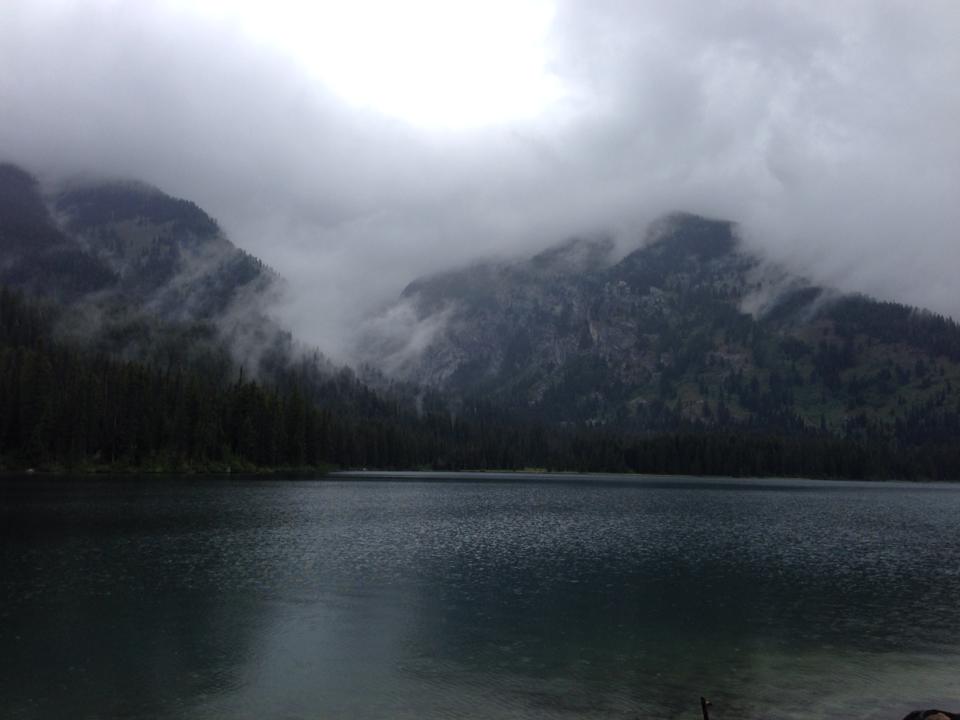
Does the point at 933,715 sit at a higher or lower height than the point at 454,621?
higher

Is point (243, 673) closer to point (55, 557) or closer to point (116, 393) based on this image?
point (55, 557)

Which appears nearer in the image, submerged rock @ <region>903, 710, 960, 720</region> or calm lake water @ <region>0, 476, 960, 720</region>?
submerged rock @ <region>903, 710, 960, 720</region>

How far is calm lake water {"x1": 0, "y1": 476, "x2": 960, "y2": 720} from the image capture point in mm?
28344

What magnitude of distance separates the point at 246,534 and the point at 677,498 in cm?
10918

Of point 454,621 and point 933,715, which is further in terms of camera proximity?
point 454,621

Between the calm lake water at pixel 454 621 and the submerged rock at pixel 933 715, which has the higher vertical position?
the submerged rock at pixel 933 715

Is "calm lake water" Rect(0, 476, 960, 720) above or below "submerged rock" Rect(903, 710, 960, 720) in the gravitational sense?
below

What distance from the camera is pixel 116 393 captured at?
18062 centimetres

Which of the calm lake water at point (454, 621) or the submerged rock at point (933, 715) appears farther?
the calm lake water at point (454, 621)

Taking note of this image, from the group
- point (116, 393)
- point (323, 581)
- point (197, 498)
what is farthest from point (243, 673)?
point (116, 393)

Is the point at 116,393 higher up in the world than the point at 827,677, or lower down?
higher up

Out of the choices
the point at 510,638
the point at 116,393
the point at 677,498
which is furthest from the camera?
the point at 116,393

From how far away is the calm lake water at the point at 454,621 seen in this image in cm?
2834

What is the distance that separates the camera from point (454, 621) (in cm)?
4084
